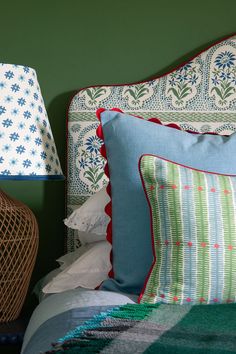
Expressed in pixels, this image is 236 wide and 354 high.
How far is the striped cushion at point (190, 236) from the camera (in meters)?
1.44

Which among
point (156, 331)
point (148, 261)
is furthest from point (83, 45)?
point (156, 331)

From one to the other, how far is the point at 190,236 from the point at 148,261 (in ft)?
0.65

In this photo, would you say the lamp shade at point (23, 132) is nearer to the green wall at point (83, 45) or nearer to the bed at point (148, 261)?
the bed at point (148, 261)

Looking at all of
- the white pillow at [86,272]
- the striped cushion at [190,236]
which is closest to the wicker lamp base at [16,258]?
the white pillow at [86,272]

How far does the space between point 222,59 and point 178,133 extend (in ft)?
2.25

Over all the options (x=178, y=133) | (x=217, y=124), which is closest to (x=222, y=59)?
(x=217, y=124)

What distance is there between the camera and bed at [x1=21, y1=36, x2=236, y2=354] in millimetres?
1169

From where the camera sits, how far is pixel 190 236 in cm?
146

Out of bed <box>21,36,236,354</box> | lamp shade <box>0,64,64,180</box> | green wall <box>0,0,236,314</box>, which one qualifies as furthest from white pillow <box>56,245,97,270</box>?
green wall <box>0,0,236,314</box>

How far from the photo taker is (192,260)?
1.45 metres

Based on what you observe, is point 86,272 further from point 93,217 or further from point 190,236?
point 190,236

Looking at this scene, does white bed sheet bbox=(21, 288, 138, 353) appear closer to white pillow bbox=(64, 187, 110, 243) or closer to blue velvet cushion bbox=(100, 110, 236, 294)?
blue velvet cushion bbox=(100, 110, 236, 294)

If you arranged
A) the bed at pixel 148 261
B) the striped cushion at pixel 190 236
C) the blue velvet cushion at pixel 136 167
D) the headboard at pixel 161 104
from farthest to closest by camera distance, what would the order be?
the headboard at pixel 161 104
the blue velvet cushion at pixel 136 167
the striped cushion at pixel 190 236
the bed at pixel 148 261

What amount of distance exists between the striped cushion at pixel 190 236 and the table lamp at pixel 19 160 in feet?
1.55
